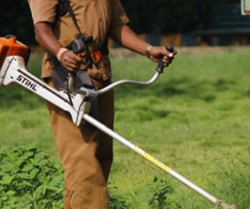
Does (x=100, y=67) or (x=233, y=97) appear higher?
(x=100, y=67)

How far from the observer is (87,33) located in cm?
259

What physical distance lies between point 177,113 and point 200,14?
11.8 meters

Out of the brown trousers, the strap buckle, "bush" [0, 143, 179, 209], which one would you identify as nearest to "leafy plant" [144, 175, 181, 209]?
"bush" [0, 143, 179, 209]

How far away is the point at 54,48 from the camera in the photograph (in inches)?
94.3

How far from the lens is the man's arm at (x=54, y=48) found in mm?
2262

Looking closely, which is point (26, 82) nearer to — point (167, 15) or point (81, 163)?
point (81, 163)

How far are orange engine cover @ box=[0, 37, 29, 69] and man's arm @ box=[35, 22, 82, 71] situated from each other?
0.46ft

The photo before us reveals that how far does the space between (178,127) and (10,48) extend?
4.41 m

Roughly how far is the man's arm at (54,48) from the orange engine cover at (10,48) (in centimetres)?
14

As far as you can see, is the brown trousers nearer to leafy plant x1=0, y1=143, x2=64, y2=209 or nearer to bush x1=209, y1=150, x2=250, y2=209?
leafy plant x1=0, y1=143, x2=64, y2=209

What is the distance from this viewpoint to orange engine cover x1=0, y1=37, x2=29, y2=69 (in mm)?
2494

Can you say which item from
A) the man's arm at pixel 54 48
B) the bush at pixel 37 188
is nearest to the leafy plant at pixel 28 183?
the bush at pixel 37 188

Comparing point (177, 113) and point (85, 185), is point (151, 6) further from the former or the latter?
point (85, 185)

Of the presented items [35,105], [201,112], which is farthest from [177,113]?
[35,105]
